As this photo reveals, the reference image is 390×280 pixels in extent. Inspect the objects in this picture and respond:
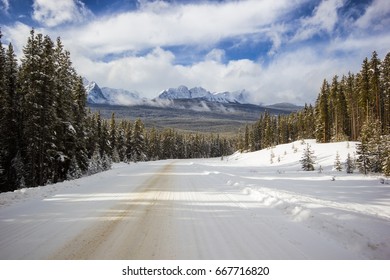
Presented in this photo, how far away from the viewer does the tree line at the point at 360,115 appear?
991 inches

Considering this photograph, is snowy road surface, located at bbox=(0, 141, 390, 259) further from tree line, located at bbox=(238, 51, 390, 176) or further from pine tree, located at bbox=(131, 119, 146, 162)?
pine tree, located at bbox=(131, 119, 146, 162)

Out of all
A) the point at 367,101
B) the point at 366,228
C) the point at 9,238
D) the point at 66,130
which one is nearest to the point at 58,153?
the point at 66,130

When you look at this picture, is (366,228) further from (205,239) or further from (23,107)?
(23,107)

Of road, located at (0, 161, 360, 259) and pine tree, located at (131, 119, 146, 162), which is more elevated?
pine tree, located at (131, 119, 146, 162)

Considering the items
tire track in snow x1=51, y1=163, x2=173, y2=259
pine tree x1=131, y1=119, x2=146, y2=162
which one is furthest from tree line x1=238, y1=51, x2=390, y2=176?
pine tree x1=131, y1=119, x2=146, y2=162

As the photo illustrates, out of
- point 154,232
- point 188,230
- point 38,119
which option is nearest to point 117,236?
point 154,232

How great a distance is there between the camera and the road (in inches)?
205

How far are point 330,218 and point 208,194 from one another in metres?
6.09

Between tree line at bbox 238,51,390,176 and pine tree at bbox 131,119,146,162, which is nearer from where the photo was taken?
tree line at bbox 238,51,390,176

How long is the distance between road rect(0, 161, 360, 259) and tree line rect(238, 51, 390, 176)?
19379 millimetres

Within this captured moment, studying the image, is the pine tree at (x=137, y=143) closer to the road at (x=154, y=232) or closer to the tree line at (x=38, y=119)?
the tree line at (x=38, y=119)

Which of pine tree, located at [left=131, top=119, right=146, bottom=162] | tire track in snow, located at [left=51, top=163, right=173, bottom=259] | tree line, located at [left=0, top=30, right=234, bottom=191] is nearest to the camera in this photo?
tire track in snow, located at [left=51, top=163, right=173, bottom=259]

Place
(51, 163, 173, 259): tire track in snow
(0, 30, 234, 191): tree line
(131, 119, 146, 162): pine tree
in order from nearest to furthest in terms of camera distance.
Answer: (51, 163, 173, 259): tire track in snow < (0, 30, 234, 191): tree line < (131, 119, 146, 162): pine tree
